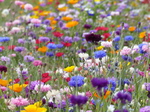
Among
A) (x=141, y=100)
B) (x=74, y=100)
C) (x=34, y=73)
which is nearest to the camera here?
(x=74, y=100)

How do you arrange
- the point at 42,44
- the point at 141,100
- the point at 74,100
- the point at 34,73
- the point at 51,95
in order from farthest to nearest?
1. the point at 42,44
2. the point at 34,73
3. the point at 141,100
4. the point at 51,95
5. the point at 74,100

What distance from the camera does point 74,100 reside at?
3.79 ft

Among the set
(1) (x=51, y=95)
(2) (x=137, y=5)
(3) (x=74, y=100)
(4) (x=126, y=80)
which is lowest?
(2) (x=137, y=5)

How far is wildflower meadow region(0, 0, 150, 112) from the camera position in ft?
5.40

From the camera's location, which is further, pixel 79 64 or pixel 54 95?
pixel 79 64

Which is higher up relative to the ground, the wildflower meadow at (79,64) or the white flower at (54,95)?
the white flower at (54,95)

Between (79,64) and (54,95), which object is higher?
(54,95)

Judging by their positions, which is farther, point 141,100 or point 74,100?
point 141,100

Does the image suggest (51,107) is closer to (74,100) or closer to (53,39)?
(74,100)

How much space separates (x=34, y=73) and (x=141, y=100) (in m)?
0.90

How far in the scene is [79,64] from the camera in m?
2.39

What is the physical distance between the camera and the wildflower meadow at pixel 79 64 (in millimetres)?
1645

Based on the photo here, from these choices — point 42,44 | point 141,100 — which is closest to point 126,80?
point 141,100

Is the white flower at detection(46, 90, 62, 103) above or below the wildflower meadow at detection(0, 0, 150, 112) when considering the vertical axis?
above
